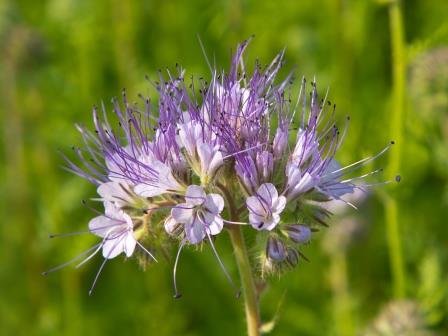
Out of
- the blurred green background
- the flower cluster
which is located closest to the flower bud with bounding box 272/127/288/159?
the flower cluster

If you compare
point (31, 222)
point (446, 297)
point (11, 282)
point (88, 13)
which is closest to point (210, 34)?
point (88, 13)

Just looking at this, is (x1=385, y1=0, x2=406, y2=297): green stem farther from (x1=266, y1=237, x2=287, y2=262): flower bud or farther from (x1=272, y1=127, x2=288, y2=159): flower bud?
(x1=266, y1=237, x2=287, y2=262): flower bud

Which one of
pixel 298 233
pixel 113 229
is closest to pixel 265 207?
pixel 298 233

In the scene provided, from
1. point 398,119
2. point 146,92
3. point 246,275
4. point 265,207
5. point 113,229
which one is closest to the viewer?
point 265,207

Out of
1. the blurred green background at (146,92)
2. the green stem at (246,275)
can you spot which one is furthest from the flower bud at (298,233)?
the blurred green background at (146,92)

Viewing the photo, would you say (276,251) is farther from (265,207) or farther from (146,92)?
(146,92)

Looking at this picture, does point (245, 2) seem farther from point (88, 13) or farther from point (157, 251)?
point (157, 251)
